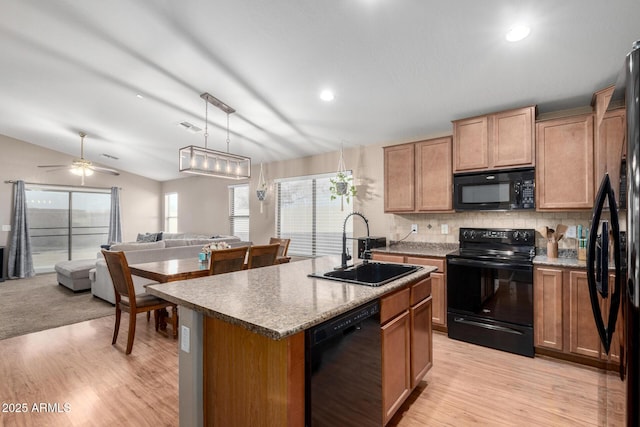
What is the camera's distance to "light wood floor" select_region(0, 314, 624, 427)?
6.43ft

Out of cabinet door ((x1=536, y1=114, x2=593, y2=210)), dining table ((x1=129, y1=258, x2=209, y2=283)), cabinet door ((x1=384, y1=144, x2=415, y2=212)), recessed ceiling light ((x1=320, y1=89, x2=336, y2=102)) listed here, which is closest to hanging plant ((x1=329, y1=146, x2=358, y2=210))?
cabinet door ((x1=384, y1=144, x2=415, y2=212))

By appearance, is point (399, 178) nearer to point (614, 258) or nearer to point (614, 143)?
point (614, 143)

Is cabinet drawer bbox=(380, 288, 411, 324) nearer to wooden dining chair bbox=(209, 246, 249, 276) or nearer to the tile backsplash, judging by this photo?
wooden dining chair bbox=(209, 246, 249, 276)

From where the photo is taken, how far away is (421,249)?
3.70 meters

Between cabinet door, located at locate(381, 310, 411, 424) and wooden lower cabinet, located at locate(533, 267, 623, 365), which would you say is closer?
cabinet door, located at locate(381, 310, 411, 424)

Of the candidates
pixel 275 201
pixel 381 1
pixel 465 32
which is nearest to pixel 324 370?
pixel 381 1

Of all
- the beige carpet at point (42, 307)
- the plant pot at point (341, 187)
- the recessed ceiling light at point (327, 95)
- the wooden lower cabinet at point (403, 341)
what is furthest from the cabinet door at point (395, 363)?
the beige carpet at point (42, 307)

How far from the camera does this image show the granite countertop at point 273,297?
3.85ft

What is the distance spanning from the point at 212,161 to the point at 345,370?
3203 mm

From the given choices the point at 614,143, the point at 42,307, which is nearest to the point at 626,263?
the point at 614,143

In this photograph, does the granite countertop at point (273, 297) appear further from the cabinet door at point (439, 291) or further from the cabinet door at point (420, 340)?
the cabinet door at point (439, 291)

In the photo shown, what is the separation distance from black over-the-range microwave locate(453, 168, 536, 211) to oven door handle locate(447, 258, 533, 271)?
1.94 feet

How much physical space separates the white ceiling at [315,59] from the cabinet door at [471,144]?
6.3 inches

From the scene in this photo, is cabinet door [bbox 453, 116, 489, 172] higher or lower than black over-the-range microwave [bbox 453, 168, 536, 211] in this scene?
higher
